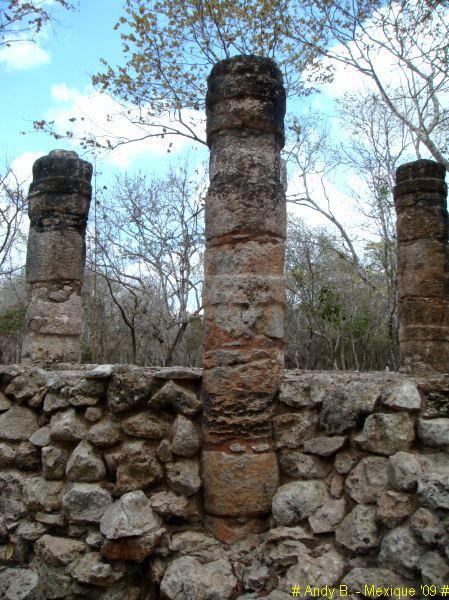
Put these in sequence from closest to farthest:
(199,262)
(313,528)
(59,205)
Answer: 1. (313,528)
2. (59,205)
3. (199,262)

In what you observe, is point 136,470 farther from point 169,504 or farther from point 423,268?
point 423,268

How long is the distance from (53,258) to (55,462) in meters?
2.60

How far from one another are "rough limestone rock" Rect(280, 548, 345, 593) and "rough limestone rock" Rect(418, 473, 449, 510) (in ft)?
1.91

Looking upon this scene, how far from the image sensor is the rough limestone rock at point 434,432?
303 centimetres

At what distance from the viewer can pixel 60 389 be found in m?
3.99

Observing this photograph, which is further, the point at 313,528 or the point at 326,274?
the point at 326,274

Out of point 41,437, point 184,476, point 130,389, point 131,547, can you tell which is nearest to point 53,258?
point 41,437

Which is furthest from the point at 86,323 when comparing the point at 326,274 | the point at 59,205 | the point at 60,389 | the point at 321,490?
the point at 321,490

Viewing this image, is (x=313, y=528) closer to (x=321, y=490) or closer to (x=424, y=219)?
(x=321, y=490)

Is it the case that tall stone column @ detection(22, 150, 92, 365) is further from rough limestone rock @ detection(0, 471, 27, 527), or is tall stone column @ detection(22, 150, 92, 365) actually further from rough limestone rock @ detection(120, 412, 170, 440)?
rough limestone rock @ detection(120, 412, 170, 440)

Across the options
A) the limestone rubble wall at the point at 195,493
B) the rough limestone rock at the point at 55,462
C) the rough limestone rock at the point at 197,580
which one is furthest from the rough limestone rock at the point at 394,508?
the rough limestone rock at the point at 55,462

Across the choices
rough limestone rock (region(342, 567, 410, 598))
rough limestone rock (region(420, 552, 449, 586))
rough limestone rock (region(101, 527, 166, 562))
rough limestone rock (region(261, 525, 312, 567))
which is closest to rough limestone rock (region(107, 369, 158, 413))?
rough limestone rock (region(101, 527, 166, 562))

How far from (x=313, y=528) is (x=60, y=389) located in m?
2.01

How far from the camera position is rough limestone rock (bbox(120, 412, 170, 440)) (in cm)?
364
